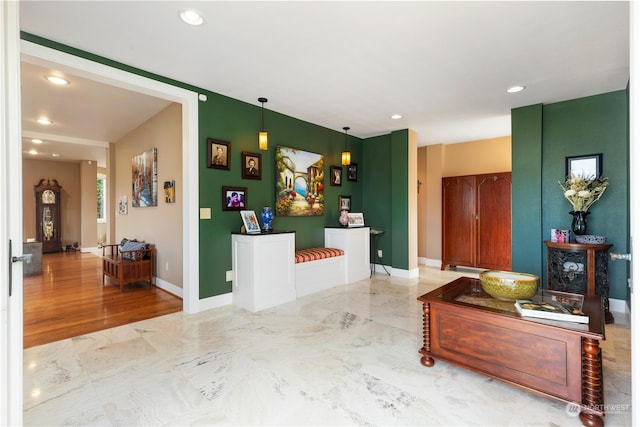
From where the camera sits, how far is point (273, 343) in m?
2.63

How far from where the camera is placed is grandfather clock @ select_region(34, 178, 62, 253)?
8.01 m

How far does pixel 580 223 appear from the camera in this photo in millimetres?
3455

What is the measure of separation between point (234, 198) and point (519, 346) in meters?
3.19

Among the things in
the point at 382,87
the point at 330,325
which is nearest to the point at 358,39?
the point at 382,87

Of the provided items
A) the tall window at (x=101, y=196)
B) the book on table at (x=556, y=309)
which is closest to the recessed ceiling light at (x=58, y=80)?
the book on table at (x=556, y=309)

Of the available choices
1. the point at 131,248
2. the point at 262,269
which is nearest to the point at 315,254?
the point at 262,269

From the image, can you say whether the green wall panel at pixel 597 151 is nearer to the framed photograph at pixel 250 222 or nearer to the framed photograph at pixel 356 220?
the framed photograph at pixel 356 220

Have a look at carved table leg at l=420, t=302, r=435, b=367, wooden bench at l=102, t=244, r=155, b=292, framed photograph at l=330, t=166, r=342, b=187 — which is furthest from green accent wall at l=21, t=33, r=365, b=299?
carved table leg at l=420, t=302, r=435, b=367

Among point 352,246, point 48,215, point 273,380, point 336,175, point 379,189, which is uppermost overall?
point 336,175

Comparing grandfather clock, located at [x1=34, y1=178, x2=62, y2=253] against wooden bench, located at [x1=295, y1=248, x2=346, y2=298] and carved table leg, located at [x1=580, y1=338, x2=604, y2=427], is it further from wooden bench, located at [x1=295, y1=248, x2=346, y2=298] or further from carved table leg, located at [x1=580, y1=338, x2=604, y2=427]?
carved table leg, located at [x1=580, y1=338, x2=604, y2=427]

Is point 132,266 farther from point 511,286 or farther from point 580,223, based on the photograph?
point 580,223

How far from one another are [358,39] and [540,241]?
3.40 meters

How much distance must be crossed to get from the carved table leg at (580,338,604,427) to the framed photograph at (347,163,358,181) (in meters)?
4.35

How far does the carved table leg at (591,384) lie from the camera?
1.61 m
